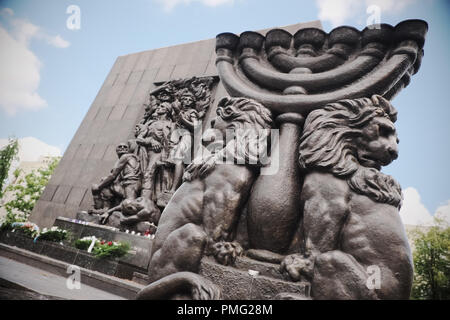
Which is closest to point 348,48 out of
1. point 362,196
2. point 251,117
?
point 251,117

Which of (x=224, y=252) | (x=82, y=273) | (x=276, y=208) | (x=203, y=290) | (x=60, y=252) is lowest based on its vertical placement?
(x=82, y=273)

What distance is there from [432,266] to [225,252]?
18.5 meters

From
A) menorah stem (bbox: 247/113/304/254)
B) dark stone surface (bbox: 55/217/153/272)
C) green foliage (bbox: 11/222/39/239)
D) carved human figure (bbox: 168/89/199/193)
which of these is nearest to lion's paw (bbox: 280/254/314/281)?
menorah stem (bbox: 247/113/304/254)

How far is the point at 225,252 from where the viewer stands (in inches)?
73.2

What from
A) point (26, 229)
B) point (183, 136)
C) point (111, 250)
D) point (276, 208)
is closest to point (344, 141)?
point (276, 208)

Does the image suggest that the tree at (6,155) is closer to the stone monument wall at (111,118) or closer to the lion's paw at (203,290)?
the stone monument wall at (111,118)

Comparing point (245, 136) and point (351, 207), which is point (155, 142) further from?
point (351, 207)

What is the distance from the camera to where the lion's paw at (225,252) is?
1.85 m

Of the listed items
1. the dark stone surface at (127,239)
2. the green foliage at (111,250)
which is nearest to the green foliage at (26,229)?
the dark stone surface at (127,239)

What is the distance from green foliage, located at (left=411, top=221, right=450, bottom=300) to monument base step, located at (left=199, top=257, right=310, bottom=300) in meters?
17.2

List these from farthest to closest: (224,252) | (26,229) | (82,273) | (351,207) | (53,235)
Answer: (26,229)
(53,235)
(82,273)
(224,252)
(351,207)
